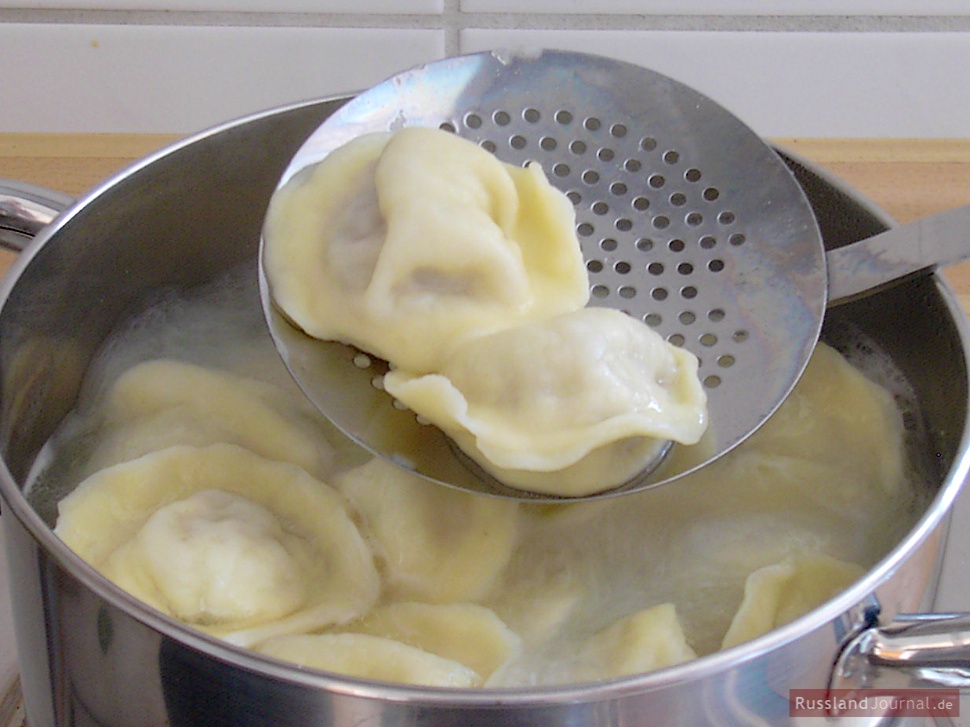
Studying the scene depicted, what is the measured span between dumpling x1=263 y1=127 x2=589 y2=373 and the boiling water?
14 centimetres

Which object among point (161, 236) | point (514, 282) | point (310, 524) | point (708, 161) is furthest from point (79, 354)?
point (708, 161)

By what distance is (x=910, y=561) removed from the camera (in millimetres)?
455

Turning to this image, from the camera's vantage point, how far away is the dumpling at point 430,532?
0.63 m

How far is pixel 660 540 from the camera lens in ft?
2.17

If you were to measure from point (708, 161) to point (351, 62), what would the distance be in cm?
38

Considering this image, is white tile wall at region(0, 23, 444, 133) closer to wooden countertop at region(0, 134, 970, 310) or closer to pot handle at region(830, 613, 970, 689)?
wooden countertop at region(0, 134, 970, 310)

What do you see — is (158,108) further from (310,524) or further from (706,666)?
(706,666)

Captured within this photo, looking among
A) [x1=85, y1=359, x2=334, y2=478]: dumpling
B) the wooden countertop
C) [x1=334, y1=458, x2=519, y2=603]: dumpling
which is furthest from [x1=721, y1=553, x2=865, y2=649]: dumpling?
the wooden countertop

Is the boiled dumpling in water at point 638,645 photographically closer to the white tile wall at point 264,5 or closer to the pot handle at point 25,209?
the pot handle at point 25,209

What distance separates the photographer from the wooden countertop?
938 mm

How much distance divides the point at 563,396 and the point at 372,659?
16cm

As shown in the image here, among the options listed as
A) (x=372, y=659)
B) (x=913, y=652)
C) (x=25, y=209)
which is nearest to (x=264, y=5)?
(x=25, y=209)

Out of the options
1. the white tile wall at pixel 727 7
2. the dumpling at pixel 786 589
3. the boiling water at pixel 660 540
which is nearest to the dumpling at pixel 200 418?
the boiling water at pixel 660 540

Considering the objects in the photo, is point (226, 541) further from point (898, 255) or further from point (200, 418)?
point (898, 255)
